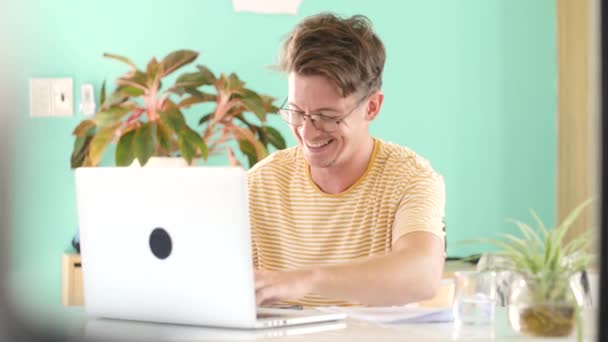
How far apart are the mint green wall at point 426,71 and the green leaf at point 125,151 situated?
1.65 feet

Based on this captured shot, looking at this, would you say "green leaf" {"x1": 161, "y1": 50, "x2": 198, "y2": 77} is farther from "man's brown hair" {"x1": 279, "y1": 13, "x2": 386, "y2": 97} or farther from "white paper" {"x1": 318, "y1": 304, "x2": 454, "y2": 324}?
"white paper" {"x1": 318, "y1": 304, "x2": 454, "y2": 324}

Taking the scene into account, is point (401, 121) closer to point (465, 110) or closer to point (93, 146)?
point (465, 110)

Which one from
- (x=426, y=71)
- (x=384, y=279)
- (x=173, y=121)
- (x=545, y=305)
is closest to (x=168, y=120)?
(x=173, y=121)

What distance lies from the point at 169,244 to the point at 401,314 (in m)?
0.47

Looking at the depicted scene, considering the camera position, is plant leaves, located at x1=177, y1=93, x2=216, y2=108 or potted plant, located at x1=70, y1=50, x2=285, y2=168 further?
plant leaves, located at x1=177, y1=93, x2=216, y2=108

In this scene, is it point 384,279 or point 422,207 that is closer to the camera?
point 384,279

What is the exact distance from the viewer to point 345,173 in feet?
6.55

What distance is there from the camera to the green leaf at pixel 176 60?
10.2ft

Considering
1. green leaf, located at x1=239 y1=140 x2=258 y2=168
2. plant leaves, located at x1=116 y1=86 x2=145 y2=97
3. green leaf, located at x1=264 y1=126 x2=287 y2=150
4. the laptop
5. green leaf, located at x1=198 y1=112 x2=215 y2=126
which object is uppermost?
plant leaves, located at x1=116 y1=86 x2=145 y2=97

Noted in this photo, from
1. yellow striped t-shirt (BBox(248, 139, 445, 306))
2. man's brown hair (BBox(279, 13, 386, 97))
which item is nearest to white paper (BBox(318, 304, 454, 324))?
yellow striped t-shirt (BBox(248, 139, 445, 306))

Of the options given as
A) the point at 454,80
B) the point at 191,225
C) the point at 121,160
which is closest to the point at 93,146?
the point at 121,160

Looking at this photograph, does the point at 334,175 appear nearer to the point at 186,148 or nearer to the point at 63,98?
the point at 186,148

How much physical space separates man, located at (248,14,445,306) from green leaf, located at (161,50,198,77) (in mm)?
1132

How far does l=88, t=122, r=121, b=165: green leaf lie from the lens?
300 centimetres
